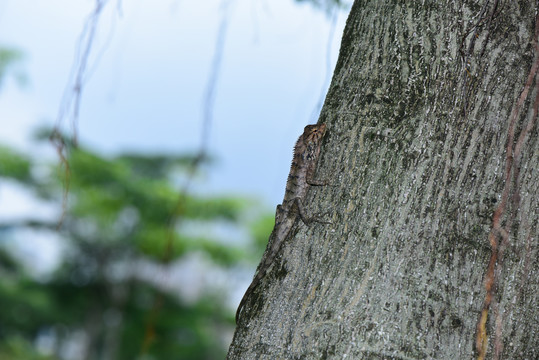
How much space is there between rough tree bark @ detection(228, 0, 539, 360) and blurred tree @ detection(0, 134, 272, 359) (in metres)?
11.5

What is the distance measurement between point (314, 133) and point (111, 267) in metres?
14.2

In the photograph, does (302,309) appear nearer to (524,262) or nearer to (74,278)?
(524,262)

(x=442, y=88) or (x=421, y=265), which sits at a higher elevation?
(x=442, y=88)

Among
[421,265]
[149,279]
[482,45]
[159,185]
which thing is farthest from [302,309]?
[149,279]

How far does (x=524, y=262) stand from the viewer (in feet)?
4.24

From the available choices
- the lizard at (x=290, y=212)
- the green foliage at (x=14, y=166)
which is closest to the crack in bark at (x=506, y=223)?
the lizard at (x=290, y=212)

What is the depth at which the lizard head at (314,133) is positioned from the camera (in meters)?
1.50

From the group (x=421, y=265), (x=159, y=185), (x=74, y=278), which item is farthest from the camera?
(x=74, y=278)

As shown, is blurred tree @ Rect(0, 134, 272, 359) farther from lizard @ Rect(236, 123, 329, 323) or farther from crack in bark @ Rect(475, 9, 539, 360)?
crack in bark @ Rect(475, 9, 539, 360)

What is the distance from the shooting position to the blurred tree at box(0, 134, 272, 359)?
13.5 metres

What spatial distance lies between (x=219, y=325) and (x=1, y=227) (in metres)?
6.31

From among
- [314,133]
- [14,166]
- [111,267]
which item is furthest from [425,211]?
[111,267]

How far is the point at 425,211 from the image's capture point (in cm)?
131

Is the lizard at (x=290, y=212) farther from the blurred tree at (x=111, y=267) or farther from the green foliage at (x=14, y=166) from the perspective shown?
the green foliage at (x=14, y=166)
